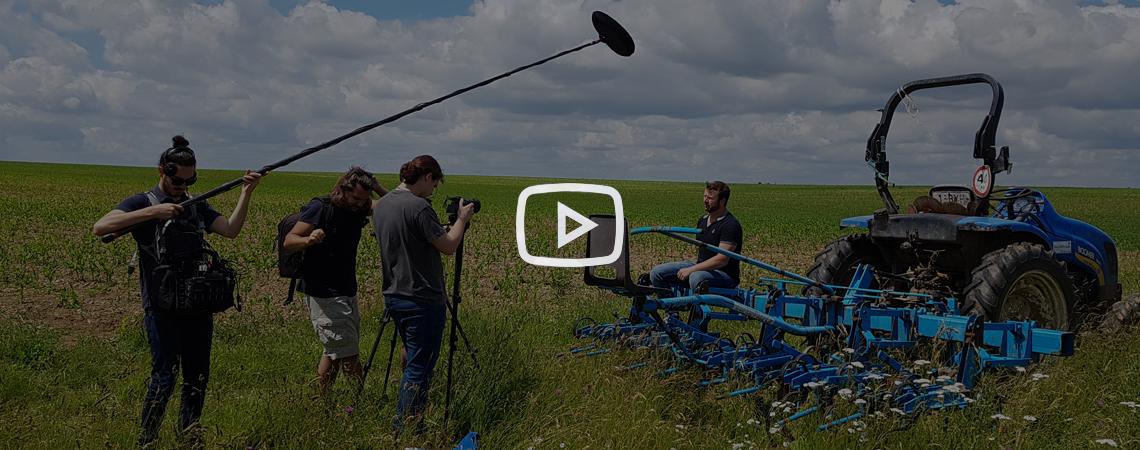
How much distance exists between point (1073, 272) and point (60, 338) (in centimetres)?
993

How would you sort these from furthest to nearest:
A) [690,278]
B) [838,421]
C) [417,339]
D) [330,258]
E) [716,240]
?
[716,240] → [690,278] → [330,258] → [417,339] → [838,421]

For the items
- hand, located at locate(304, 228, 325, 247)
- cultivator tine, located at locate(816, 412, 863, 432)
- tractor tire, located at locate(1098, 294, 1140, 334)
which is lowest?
cultivator tine, located at locate(816, 412, 863, 432)

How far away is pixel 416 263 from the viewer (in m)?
4.91

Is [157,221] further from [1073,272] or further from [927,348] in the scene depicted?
[1073,272]

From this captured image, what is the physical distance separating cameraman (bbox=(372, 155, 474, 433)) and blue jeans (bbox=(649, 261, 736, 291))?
2.51 metres

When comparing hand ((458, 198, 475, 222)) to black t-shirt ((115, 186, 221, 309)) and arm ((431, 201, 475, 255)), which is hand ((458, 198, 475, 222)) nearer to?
arm ((431, 201, 475, 255))

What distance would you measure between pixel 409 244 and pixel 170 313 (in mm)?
1334

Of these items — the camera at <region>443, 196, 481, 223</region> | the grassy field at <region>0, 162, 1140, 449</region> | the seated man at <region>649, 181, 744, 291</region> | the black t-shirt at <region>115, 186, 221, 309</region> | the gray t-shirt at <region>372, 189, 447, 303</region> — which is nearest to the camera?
the black t-shirt at <region>115, 186, 221, 309</region>

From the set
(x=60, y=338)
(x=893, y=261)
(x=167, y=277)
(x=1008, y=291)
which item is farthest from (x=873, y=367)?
(x=60, y=338)

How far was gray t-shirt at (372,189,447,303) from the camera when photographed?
4.82 m

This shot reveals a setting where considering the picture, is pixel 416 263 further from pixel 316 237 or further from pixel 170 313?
pixel 170 313

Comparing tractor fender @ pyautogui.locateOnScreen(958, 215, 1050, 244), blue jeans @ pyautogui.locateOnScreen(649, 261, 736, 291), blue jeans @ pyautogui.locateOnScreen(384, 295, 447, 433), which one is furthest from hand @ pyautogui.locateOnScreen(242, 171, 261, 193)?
tractor fender @ pyautogui.locateOnScreen(958, 215, 1050, 244)

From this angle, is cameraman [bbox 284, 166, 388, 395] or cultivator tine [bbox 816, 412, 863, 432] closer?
cultivator tine [bbox 816, 412, 863, 432]

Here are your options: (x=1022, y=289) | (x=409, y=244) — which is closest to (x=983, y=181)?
(x=1022, y=289)
